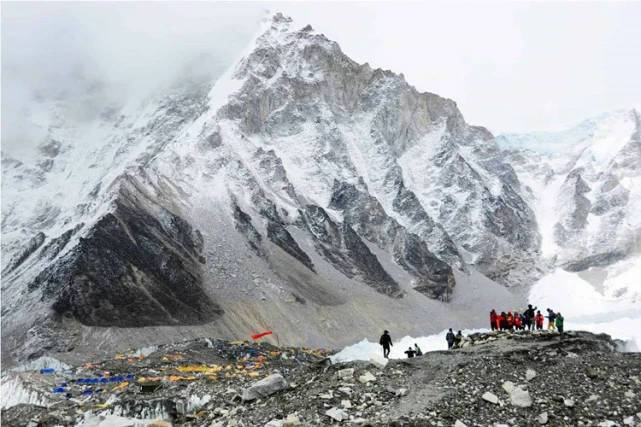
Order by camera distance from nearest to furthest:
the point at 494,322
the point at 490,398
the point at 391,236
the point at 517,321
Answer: the point at 490,398 → the point at 494,322 → the point at 517,321 → the point at 391,236

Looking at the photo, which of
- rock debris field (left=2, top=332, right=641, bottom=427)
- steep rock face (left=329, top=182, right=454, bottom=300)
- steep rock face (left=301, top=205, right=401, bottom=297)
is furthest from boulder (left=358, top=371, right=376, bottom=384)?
steep rock face (left=329, top=182, right=454, bottom=300)

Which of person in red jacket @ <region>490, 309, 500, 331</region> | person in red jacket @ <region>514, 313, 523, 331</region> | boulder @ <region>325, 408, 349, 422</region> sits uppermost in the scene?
person in red jacket @ <region>514, 313, 523, 331</region>

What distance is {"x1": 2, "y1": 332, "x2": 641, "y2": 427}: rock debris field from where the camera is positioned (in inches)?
688

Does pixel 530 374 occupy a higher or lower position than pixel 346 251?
lower

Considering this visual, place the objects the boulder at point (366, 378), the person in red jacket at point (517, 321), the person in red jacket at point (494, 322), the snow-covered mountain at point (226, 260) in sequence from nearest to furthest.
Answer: the boulder at point (366, 378)
the person in red jacket at point (494, 322)
the person in red jacket at point (517, 321)
the snow-covered mountain at point (226, 260)

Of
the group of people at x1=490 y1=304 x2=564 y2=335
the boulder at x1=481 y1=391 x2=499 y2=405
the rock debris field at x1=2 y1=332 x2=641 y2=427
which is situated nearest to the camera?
the rock debris field at x1=2 y1=332 x2=641 y2=427

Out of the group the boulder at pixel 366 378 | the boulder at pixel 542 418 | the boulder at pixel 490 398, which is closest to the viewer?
the boulder at pixel 542 418

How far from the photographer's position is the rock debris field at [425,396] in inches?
688

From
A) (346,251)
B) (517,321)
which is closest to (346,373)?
(517,321)

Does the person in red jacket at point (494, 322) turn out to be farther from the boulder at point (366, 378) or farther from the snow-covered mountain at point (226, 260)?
the snow-covered mountain at point (226, 260)

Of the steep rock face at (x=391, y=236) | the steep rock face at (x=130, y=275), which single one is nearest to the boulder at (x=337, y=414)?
the steep rock face at (x=130, y=275)

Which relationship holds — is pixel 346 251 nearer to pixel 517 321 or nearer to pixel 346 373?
pixel 517 321

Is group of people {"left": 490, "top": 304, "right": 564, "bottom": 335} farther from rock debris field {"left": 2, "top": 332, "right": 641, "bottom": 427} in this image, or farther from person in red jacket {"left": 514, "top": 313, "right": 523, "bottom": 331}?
rock debris field {"left": 2, "top": 332, "right": 641, "bottom": 427}

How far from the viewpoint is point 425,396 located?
1875 centimetres
